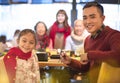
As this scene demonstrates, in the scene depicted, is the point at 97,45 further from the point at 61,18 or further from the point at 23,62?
the point at 61,18

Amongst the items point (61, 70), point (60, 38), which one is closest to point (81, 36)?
point (60, 38)

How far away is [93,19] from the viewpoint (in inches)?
70.2

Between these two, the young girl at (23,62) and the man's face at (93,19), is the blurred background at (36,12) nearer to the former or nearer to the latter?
the young girl at (23,62)

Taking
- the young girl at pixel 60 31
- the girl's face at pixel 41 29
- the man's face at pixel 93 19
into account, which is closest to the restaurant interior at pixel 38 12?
the young girl at pixel 60 31

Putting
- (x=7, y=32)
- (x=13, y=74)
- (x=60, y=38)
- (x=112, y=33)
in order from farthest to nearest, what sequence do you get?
1. (x=7, y=32)
2. (x=60, y=38)
3. (x=13, y=74)
4. (x=112, y=33)

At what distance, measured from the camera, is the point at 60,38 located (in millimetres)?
4324

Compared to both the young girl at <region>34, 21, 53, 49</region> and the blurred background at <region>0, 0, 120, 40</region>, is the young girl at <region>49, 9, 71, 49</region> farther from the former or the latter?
the blurred background at <region>0, 0, 120, 40</region>

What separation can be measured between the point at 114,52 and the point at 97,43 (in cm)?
25

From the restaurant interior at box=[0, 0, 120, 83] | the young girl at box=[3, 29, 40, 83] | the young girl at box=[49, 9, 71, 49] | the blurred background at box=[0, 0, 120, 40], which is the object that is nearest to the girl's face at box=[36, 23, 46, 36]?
the young girl at box=[49, 9, 71, 49]

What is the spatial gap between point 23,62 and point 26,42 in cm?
16

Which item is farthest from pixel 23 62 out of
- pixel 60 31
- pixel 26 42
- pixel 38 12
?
pixel 38 12

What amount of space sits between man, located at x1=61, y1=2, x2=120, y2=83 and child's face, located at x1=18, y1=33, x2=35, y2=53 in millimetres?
268

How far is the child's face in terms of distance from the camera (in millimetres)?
1943

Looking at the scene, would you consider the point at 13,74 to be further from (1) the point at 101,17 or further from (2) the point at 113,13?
(2) the point at 113,13
